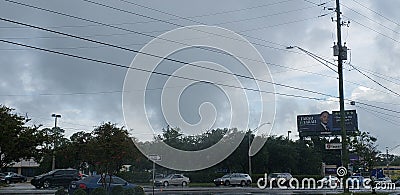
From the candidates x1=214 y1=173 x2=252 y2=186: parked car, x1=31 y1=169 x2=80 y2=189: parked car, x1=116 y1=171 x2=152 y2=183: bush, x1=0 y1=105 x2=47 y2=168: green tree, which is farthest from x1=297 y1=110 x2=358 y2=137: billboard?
x1=0 y1=105 x2=47 y2=168: green tree

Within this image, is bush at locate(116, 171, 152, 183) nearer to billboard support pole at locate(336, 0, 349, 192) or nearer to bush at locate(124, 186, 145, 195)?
billboard support pole at locate(336, 0, 349, 192)

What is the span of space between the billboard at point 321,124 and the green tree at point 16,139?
49.7m

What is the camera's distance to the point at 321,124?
80062mm

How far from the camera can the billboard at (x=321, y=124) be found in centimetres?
7581

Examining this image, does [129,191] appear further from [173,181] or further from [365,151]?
[173,181]

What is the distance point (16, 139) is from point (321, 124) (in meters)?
54.8

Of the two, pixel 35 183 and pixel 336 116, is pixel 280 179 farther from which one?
pixel 35 183

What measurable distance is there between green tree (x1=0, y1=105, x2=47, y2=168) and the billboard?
49.7m

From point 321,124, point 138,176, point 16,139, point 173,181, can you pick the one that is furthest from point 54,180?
point 321,124

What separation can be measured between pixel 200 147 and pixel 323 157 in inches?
1555

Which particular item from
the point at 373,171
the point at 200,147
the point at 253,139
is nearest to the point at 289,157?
the point at 253,139

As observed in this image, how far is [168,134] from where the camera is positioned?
3031 inches

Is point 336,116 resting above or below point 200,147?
above

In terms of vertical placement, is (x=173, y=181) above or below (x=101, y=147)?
below
